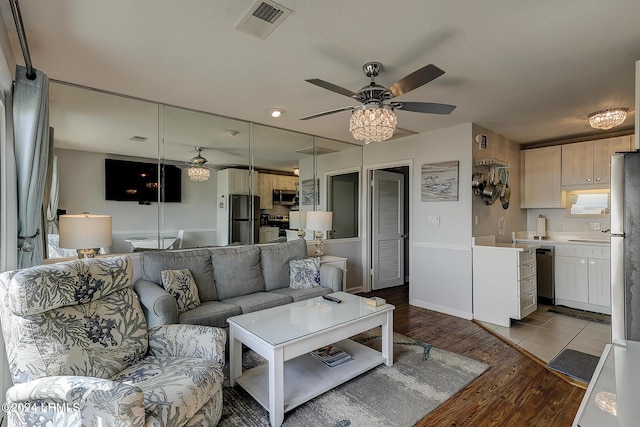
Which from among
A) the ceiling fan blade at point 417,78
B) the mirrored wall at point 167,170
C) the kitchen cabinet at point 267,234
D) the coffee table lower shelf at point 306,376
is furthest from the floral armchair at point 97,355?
the kitchen cabinet at point 267,234

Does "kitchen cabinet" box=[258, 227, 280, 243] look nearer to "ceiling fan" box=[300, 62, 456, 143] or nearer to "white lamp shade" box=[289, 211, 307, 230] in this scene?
"white lamp shade" box=[289, 211, 307, 230]

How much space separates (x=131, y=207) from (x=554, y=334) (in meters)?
4.62

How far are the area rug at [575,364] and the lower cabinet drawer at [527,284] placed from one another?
75 centimetres

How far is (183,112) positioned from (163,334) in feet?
7.86

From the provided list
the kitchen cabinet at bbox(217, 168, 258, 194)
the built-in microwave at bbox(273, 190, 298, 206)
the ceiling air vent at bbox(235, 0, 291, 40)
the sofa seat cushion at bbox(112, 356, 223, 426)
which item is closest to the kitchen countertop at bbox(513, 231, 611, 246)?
the built-in microwave at bbox(273, 190, 298, 206)

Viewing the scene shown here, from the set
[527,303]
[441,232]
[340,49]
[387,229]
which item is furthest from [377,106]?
[387,229]

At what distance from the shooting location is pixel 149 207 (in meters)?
3.28

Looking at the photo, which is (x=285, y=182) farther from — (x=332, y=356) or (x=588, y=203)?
(x=588, y=203)

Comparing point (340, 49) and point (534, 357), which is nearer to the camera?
point (340, 49)

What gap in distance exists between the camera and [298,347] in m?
2.05

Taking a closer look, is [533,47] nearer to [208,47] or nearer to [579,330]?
[208,47]

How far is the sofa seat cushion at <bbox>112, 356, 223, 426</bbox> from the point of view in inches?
55.8

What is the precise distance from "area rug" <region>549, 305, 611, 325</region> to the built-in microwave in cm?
378

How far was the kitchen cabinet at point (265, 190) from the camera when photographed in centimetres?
416
